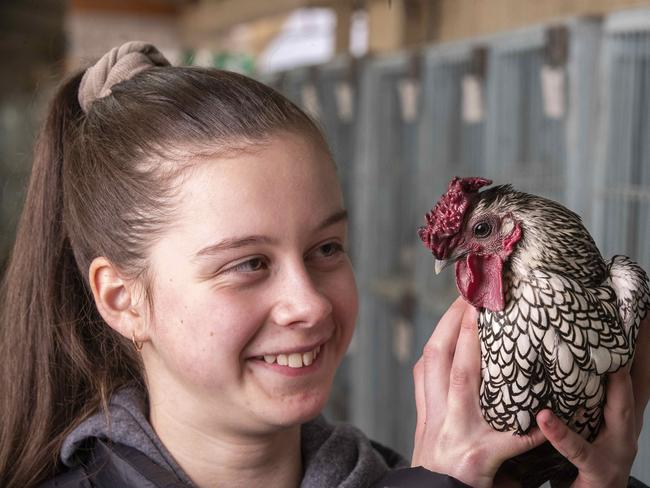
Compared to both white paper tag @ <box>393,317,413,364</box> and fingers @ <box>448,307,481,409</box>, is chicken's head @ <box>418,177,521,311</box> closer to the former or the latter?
fingers @ <box>448,307,481,409</box>

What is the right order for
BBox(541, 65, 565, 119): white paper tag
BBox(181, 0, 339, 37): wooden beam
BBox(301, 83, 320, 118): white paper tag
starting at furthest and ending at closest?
BBox(181, 0, 339, 37): wooden beam, BBox(301, 83, 320, 118): white paper tag, BBox(541, 65, 565, 119): white paper tag

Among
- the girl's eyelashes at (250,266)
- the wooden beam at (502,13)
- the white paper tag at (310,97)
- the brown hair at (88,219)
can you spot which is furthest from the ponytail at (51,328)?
the white paper tag at (310,97)

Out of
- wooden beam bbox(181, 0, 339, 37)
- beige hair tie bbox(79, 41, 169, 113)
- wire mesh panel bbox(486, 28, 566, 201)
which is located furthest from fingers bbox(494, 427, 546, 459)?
wooden beam bbox(181, 0, 339, 37)

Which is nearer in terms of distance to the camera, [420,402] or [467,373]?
[467,373]

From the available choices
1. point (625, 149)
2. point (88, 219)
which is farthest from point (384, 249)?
point (88, 219)

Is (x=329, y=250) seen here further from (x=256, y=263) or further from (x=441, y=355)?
(x=441, y=355)

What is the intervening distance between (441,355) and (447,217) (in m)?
0.18

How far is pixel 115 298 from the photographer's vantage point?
3.79 ft

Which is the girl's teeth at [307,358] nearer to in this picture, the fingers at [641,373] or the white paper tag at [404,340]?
the fingers at [641,373]

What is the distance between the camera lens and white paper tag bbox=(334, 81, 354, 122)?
2.94 m

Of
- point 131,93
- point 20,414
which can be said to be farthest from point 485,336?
point 20,414

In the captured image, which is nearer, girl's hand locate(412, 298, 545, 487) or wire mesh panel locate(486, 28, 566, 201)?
girl's hand locate(412, 298, 545, 487)

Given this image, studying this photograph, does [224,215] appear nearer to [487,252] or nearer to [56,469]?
[487,252]

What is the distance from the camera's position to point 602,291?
0.86 meters
